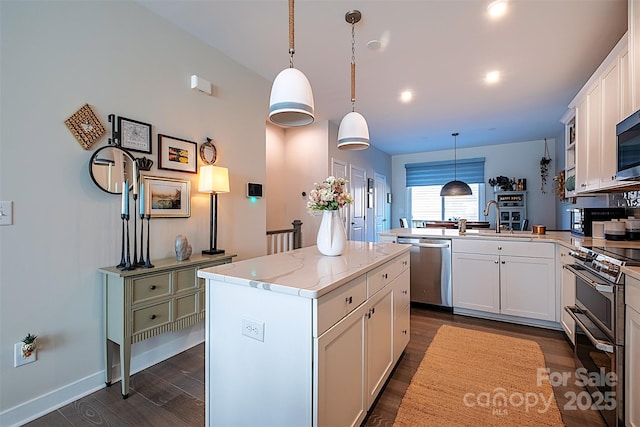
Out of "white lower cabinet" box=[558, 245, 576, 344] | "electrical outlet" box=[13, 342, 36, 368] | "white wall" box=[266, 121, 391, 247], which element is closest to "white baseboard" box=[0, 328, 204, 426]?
"electrical outlet" box=[13, 342, 36, 368]

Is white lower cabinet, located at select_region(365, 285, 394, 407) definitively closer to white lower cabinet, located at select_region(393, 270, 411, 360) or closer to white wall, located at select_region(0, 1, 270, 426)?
white lower cabinet, located at select_region(393, 270, 411, 360)

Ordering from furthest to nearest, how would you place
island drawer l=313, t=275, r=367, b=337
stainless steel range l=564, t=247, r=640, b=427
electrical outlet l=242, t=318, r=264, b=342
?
stainless steel range l=564, t=247, r=640, b=427 → electrical outlet l=242, t=318, r=264, b=342 → island drawer l=313, t=275, r=367, b=337

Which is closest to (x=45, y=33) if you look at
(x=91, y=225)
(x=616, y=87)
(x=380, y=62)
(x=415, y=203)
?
(x=91, y=225)

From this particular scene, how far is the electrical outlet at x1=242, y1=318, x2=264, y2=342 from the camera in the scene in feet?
4.15

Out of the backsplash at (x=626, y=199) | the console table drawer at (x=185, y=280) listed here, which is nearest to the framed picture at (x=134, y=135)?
the console table drawer at (x=185, y=280)

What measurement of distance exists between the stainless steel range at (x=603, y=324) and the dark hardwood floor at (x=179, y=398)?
8.5 inches

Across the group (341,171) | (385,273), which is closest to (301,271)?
(385,273)

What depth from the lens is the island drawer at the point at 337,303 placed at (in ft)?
3.76

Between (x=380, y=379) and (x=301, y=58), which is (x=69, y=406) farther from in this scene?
(x=301, y=58)

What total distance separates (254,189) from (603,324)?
9.88 ft

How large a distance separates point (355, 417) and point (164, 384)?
143 centimetres

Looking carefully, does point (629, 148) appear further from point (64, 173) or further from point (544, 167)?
point (544, 167)

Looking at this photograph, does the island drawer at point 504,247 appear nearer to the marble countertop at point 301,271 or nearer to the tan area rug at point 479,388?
the tan area rug at point 479,388

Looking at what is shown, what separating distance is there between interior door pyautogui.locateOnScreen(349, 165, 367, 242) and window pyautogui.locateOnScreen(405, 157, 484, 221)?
211 cm
